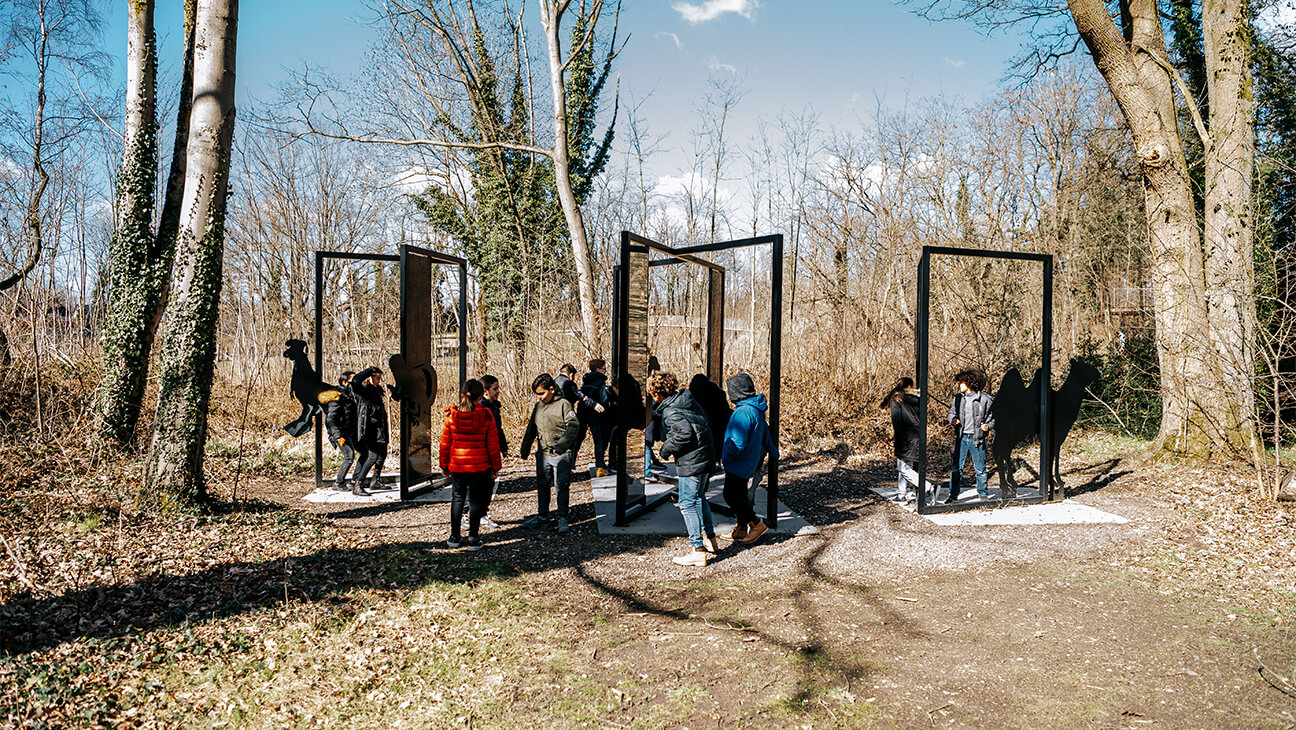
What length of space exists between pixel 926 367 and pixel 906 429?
1.29m

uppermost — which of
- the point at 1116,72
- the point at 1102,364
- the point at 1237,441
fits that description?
the point at 1116,72

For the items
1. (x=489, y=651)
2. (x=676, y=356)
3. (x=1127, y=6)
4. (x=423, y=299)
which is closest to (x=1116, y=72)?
(x=1127, y=6)

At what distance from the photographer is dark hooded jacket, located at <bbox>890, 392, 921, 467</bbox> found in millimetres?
8156

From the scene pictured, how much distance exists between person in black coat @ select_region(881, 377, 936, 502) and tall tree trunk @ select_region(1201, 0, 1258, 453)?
15.6 ft

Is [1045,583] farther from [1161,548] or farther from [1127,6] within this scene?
[1127,6]

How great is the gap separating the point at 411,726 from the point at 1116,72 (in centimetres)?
1190

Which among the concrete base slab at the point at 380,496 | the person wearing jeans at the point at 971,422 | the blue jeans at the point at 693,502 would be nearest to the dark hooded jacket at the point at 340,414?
the concrete base slab at the point at 380,496

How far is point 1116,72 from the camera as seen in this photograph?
1049 cm

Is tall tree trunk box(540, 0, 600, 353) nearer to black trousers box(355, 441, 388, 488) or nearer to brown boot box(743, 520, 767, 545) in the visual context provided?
black trousers box(355, 441, 388, 488)

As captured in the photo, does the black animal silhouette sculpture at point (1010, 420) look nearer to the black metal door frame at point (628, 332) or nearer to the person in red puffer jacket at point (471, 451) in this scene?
the black metal door frame at point (628, 332)

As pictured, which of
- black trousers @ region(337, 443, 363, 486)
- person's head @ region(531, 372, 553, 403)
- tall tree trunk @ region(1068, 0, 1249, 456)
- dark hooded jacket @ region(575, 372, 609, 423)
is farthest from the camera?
tall tree trunk @ region(1068, 0, 1249, 456)

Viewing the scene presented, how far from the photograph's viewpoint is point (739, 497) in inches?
261

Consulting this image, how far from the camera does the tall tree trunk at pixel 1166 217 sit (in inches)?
403

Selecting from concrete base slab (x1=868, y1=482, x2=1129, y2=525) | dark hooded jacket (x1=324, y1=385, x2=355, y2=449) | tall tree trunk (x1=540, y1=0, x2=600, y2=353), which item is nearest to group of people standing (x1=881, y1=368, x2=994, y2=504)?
concrete base slab (x1=868, y1=482, x2=1129, y2=525)
